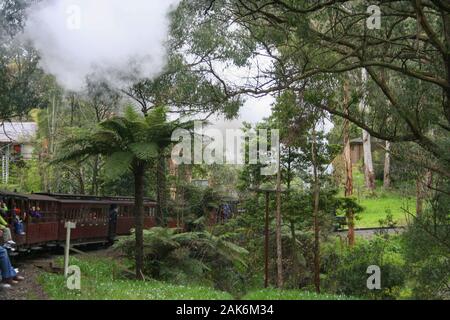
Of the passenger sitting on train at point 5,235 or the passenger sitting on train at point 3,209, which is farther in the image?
the passenger sitting on train at point 3,209

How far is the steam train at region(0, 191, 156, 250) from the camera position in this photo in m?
14.1

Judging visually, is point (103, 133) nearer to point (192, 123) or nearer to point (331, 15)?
point (192, 123)

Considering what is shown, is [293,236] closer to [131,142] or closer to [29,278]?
[131,142]

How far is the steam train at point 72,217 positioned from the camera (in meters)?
14.1

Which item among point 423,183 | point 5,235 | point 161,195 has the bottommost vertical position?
point 5,235

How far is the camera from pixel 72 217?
59.6 ft

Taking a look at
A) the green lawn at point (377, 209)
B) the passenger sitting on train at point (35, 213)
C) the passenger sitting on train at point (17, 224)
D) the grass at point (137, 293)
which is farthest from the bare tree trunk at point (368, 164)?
the grass at point (137, 293)

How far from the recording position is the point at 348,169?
22625mm
